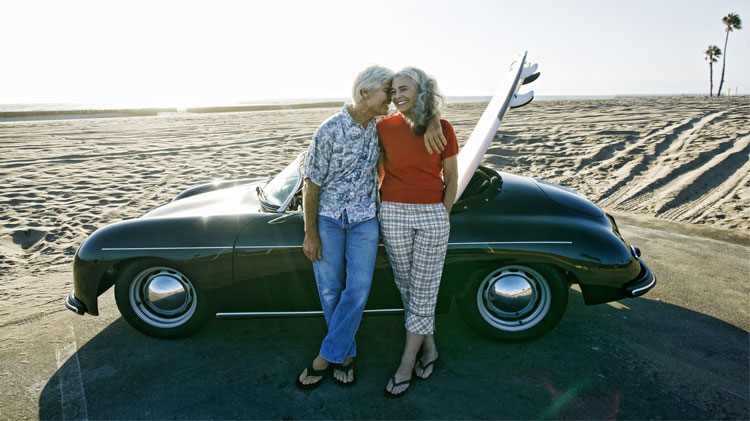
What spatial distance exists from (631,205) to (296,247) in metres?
6.11

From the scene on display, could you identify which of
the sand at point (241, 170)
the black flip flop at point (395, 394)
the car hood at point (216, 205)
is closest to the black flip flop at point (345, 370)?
the black flip flop at point (395, 394)

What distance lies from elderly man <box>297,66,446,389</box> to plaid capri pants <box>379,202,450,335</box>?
12 cm

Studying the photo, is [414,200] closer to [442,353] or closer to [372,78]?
[372,78]

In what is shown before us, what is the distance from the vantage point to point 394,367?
9.82 ft

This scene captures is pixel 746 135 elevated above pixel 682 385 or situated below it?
above

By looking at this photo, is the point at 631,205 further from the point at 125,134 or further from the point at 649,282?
the point at 125,134

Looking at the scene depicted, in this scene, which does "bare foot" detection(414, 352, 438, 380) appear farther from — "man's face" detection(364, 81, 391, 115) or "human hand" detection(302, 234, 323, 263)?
"man's face" detection(364, 81, 391, 115)

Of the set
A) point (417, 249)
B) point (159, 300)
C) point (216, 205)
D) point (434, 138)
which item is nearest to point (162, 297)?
point (159, 300)

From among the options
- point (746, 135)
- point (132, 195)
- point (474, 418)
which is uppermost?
point (746, 135)

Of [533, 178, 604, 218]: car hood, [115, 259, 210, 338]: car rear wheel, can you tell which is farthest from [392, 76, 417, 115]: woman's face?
[115, 259, 210, 338]: car rear wheel

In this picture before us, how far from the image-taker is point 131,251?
3.08 meters

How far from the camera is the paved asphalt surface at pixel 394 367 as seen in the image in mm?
2582

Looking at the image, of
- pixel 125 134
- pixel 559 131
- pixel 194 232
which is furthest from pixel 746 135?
pixel 125 134

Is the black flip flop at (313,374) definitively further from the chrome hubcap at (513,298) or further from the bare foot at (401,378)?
the chrome hubcap at (513,298)
